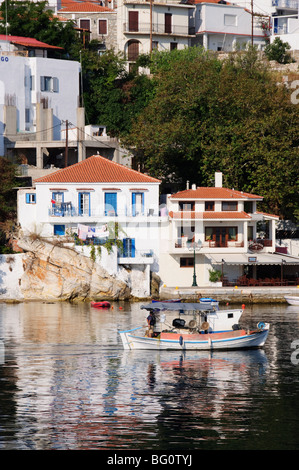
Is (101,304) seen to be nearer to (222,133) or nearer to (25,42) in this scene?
(222,133)

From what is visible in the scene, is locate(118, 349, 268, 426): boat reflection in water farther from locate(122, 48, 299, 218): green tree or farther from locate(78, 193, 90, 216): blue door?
locate(122, 48, 299, 218): green tree

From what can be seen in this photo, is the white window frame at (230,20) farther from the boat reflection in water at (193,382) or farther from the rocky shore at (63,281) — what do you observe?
the boat reflection in water at (193,382)

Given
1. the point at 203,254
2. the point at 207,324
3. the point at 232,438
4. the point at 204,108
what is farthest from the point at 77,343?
the point at 204,108

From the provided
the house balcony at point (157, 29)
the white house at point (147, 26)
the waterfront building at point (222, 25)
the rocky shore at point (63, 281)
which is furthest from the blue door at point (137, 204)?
the waterfront building at point (222, 25)

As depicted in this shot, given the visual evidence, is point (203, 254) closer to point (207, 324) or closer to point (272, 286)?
point (272, 286)

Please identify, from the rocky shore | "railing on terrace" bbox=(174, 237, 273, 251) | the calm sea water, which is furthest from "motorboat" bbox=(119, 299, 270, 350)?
"railing on terrace" bbox=(174, 237, 273, 251)

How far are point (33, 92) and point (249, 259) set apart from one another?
2872 centimetres

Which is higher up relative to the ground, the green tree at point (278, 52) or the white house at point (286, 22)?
the white house at point (286, 22)

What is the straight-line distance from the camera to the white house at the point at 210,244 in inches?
2643

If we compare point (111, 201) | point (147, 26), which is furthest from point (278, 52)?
point (111, 201)

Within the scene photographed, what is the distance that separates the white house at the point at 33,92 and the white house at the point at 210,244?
18.0 meters

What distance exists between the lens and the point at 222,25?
103625mm

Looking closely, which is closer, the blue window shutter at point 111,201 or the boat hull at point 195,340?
the boat hull at point 195,340
